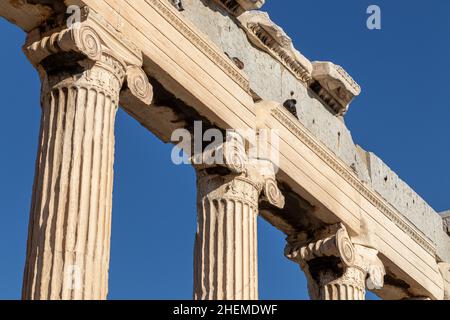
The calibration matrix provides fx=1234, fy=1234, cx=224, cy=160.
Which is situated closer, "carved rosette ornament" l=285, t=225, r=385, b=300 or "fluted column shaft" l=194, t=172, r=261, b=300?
"fluted column shaft" l=194, t=172, r=261, b=300

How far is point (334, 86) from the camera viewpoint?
23000 millimetres

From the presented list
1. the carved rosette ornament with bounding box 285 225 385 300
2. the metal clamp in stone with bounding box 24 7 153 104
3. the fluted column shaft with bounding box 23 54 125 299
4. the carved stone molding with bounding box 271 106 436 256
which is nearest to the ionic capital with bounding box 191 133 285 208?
the carved stone molding with bounding box 271 106 436 256

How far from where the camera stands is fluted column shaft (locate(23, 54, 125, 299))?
15084mm

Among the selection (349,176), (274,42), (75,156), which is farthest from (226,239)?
(349,176)

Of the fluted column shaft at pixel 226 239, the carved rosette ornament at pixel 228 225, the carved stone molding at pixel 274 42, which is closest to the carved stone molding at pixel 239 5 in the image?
the carved stone molding at pixel 274 42

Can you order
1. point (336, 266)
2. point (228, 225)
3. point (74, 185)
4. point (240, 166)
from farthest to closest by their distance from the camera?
point (336, 266)
point (240, 166)
point (228, 225)
point (74, 185)

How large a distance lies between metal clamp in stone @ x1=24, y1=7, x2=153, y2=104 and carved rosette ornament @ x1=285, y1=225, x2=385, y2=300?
579 cm

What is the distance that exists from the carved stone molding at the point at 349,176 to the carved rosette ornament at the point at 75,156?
4.51m

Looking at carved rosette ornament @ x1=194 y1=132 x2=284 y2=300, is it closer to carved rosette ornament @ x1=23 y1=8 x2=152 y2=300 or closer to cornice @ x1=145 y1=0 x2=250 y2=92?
cornice @ x1=145 y1=0 x2=250 y2=92

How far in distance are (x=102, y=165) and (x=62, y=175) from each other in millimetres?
645

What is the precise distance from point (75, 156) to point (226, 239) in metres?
3.99

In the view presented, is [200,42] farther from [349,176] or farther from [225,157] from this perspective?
[349,176]
